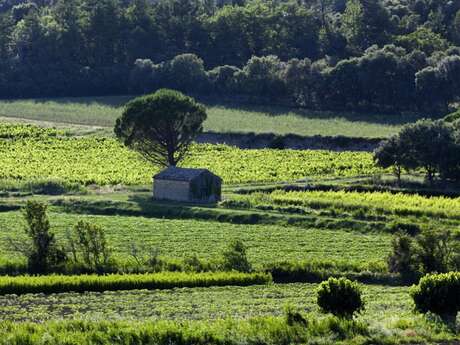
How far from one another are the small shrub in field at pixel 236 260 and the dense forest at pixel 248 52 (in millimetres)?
73171

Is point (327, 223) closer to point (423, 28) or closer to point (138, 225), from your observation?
point (138, 225)

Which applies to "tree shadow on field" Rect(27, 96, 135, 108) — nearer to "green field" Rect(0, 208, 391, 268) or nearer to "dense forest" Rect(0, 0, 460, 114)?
"dense forest" Rect(0, 0, 460, 114)

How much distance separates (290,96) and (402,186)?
5474cm

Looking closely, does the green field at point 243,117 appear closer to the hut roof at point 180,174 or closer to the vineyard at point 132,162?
the vineyard at point 132,162

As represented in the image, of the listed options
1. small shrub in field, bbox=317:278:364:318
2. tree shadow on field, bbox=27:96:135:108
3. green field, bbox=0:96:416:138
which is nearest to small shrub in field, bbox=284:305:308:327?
small shrub in field, bbox=317:278:364:318

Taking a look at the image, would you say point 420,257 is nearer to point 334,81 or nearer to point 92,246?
point 92,246

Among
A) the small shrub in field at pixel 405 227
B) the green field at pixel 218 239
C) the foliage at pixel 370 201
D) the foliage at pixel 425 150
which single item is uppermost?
the foliage at pixel 425 150

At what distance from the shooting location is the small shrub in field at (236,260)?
5775cm

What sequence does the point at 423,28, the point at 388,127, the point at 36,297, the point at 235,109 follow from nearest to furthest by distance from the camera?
the point at 36,297 < the point at 388,127 < the point at 235,109 < the point at 423,28

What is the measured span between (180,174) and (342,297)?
39128 millimetres

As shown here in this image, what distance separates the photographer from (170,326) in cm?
3984

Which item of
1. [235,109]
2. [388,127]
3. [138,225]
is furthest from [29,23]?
[138,225]

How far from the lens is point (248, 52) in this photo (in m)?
165

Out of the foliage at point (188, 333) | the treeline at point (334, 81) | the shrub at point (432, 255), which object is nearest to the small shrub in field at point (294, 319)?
the foliage at point (188, 333)
